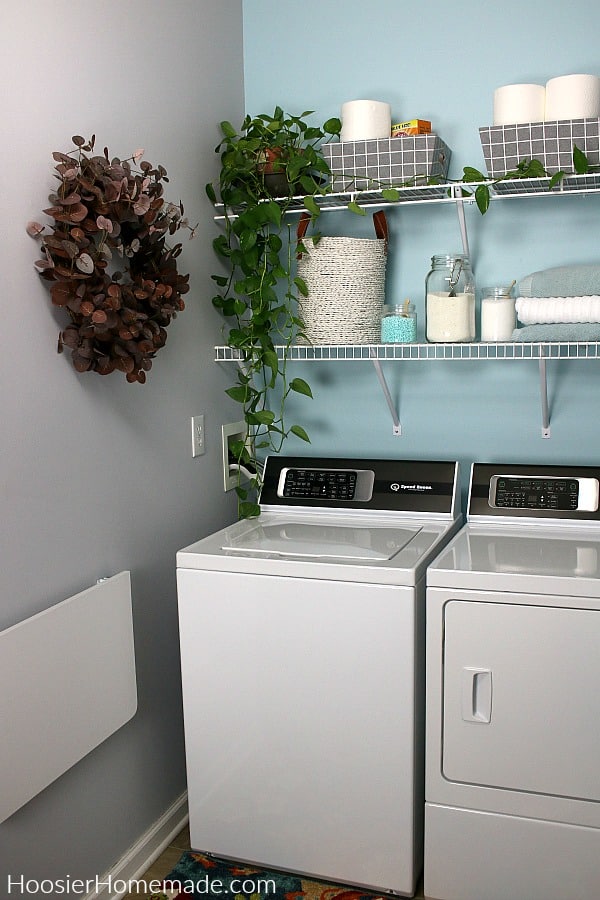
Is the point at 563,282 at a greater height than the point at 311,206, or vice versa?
the point at 311,206

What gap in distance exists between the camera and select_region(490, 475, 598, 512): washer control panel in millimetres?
2316

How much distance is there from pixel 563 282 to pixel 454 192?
1.23ft

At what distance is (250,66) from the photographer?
8.76ft

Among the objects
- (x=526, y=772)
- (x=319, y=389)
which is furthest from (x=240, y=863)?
(x=319, y=389)

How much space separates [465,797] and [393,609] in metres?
0.48

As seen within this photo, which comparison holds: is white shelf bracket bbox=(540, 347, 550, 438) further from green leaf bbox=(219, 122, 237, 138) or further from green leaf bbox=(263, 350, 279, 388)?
green leaf bbox=(219, 122, 237, 138)

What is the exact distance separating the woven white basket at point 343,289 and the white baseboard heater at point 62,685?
900 millimetres

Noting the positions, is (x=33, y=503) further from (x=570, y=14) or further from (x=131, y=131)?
(x=570, y=14)

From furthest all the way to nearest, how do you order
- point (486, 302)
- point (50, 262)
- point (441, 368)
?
point (441, 368) < point (486, 302) < point (50, 262)

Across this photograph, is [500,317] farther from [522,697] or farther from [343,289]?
[522,697]

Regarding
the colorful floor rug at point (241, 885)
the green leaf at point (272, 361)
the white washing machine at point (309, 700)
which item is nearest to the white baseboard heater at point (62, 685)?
the white washing machine at point (309, 700)

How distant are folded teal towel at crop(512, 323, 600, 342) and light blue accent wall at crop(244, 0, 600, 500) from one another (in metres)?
0.30

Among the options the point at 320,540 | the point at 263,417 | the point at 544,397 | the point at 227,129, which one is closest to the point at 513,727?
the point at 320,540

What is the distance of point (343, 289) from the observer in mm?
2383
